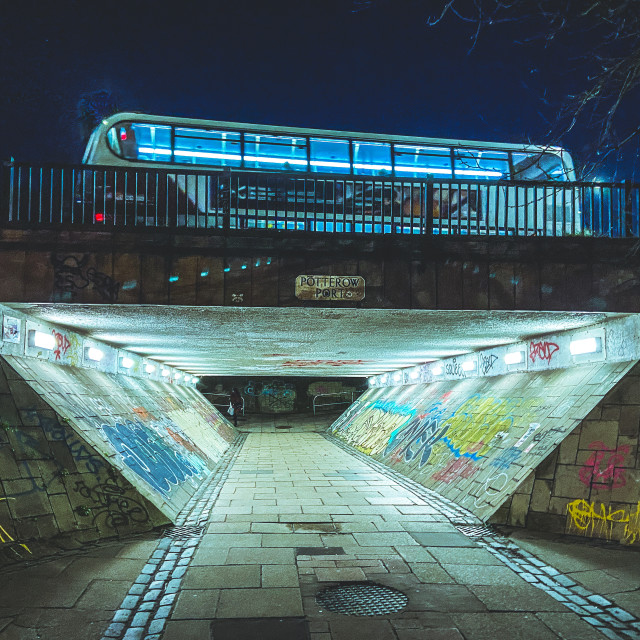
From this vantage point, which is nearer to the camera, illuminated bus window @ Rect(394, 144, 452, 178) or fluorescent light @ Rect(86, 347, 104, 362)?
fluorescent light @ Rect(86, 347, 104, 362)

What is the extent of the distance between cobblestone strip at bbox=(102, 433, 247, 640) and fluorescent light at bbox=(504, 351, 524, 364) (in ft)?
24.2

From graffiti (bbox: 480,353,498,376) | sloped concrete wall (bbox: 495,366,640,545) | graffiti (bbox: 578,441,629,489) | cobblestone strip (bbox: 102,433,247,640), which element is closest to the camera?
cobblestone strip (bbox: 102,433,247,640)

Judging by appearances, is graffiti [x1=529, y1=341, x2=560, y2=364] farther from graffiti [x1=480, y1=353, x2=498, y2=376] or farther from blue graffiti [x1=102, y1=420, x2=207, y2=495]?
blue graffiti [x1=102, y1=420, x2=207, y2=495]

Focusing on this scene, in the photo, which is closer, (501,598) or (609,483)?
(501,598)

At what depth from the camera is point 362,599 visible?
16.3 feet

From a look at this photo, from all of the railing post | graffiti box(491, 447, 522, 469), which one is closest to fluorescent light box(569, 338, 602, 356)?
graffiti box(491, 447, 522, 469)

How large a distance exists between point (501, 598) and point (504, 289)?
404 cm

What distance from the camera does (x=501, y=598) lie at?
4.94 metres

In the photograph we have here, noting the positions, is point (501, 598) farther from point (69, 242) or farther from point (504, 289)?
point (69, 242)

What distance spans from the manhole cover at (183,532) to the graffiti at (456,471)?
15.7 ft

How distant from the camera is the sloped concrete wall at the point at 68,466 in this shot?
6.08 m

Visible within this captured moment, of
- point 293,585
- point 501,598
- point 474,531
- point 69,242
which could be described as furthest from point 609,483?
point 69,242

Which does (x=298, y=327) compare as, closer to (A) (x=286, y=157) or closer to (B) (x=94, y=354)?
(B) (x=94, y=354)

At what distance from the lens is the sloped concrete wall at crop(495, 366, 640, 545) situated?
663 centimetres
